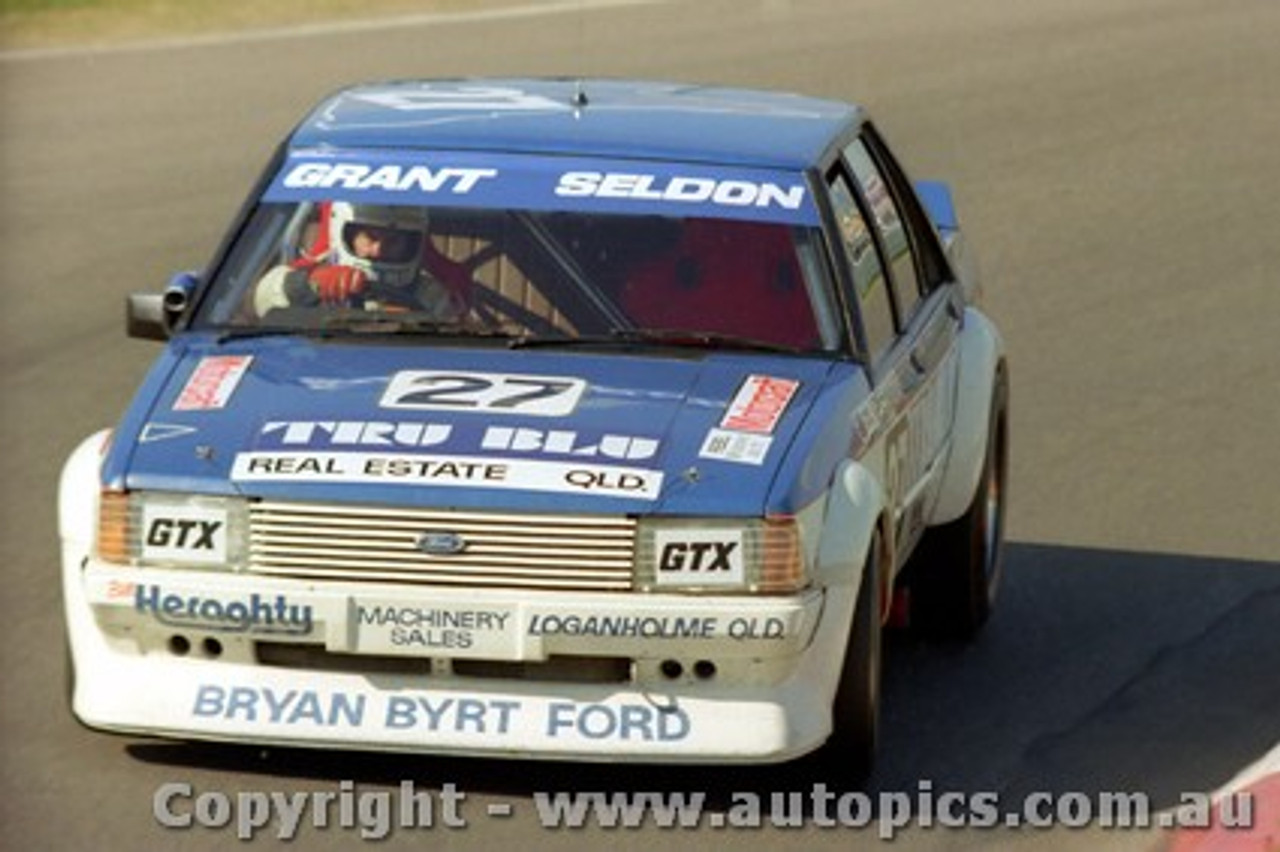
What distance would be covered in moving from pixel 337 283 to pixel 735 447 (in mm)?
1391

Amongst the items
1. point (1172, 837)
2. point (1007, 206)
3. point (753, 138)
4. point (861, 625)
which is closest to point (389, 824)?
point (861, 625)

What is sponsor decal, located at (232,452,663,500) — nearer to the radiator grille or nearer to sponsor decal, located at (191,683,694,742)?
the radiator grille

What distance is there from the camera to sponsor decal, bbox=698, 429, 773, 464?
29.5ft

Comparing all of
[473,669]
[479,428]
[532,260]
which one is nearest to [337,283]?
[532,260]

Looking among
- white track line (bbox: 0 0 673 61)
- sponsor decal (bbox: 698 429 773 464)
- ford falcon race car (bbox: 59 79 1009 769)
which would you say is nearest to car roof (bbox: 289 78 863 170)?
ford falcon race car (bbox: 59 79 1009 769)

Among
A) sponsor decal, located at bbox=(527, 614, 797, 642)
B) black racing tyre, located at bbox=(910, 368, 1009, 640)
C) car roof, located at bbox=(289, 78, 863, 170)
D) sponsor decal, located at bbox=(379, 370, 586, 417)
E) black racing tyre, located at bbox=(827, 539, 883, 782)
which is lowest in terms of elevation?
black racing tyre, located at bbox=(910, 368, 1009, 640)

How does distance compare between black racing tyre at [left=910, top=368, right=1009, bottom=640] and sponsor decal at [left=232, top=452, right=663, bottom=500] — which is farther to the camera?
black racing tyre at [left=910, top=368, right=1009, bottom=640]

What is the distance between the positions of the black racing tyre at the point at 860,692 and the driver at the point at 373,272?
1.34 metres

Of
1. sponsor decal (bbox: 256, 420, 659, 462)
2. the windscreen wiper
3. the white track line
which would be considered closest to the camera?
sponsor decal (bbox: 256, 420, 659, 462)

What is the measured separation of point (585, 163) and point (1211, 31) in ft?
50.1

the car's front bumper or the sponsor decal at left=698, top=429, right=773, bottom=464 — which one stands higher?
the sponsor decal at left=698, top=429, right=773, bottom=464

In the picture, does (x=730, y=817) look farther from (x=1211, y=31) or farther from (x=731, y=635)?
(x=1211, y=31)

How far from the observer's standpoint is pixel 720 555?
8.78 meters

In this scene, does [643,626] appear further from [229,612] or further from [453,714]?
[229,612]
